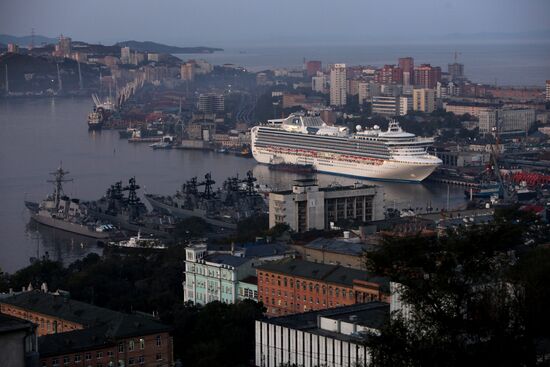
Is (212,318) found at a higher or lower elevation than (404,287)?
lower

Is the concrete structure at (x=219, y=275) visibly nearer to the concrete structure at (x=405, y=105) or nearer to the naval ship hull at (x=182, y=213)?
the naval ship hull at (x=182, y=213)

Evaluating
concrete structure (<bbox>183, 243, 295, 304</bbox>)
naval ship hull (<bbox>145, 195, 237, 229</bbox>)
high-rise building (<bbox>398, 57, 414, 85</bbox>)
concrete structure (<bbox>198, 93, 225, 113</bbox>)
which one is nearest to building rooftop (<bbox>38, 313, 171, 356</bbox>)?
concrete structure (<bbox>183, 243, 295, 304</bbox>)

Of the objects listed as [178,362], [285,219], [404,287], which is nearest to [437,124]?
[285,219]

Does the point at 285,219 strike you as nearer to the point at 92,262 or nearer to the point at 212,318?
the point at 92,262

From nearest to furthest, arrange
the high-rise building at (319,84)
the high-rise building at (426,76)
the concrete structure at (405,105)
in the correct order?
the concrete structure at (405,105) < the high-rise building at (426,76) < the high-rise building at (319,84)

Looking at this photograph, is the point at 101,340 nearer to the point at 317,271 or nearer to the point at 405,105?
the point at 317,271

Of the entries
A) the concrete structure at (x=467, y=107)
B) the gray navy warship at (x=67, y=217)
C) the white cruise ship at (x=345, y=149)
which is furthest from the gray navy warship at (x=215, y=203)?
the concrete structure at (x=467, y=107)
